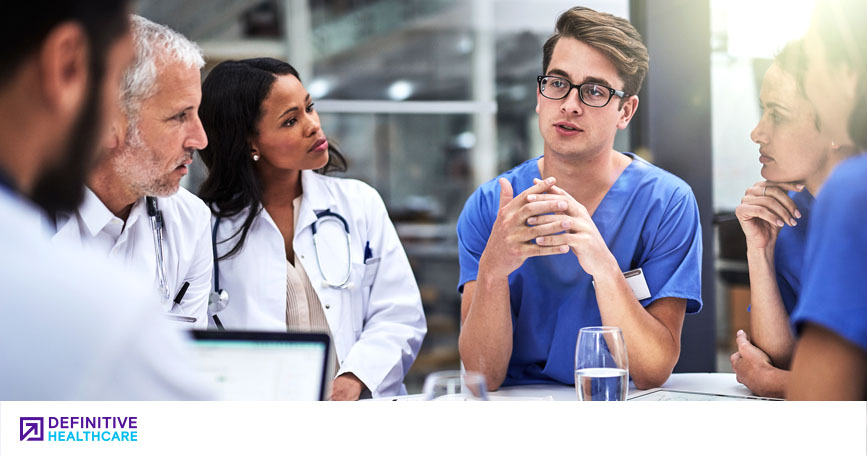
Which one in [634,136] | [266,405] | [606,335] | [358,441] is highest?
[634,136]

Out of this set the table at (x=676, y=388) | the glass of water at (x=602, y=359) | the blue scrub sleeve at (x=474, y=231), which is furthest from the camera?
the blue scrub sleeve at (x=474, y=231)

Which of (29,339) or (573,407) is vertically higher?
(29,339)

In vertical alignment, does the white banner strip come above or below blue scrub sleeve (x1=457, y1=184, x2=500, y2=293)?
below

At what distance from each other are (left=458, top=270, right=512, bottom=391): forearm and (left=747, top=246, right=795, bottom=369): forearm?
578mm

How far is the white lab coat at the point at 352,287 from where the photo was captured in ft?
6.24

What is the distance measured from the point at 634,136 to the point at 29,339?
1.88m

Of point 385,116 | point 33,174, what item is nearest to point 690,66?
point 33,174

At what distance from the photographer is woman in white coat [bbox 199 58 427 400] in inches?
74.4

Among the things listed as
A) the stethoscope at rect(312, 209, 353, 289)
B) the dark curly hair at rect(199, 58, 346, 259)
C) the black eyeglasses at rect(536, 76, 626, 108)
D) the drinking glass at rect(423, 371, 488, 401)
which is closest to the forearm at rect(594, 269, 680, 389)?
the black eyeglasses at rect(536, 76, 626, 108)

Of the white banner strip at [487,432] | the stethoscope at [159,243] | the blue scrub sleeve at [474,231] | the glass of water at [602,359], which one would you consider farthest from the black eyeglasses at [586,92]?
the stethoscope at [159,243]

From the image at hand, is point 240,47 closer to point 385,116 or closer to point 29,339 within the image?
point 29,339

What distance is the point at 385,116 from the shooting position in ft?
17.8

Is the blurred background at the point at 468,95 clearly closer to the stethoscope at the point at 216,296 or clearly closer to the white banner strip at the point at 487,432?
the stethoscope at the point at 216,296

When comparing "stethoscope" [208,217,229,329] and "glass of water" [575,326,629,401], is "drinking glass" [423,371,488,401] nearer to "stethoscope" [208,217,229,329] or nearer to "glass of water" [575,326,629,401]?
"glass of water" [575,326,629,401]
